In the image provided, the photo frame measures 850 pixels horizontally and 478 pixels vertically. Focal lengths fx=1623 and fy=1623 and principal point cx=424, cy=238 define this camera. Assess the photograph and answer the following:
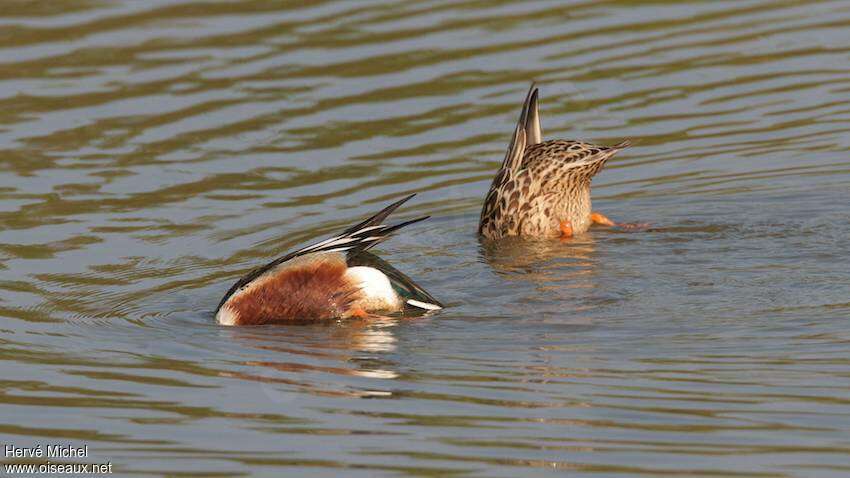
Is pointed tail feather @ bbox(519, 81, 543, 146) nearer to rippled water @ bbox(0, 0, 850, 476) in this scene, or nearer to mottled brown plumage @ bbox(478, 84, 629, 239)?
mottled brown plumage @ bbox(478, 84, 629, 239)

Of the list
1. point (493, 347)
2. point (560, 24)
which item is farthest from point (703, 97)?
point (493, 347)

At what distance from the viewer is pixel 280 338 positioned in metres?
7.45

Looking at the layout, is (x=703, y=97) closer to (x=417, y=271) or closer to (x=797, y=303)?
(x=417, y=271)

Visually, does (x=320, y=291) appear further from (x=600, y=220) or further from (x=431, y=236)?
(x=600, y=220)

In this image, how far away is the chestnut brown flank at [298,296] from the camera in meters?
7.74

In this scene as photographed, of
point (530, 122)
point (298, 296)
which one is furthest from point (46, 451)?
point (530, 122)

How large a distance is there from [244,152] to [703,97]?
11.0ft

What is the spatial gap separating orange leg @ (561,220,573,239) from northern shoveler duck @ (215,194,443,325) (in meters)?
2.23

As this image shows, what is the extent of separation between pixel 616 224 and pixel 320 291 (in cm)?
267

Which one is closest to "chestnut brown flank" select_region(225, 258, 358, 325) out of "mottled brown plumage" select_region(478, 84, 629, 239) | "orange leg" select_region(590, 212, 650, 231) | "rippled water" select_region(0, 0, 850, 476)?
"rippled water" select_region(0, 0, 850, 476)

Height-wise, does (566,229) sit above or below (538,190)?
below

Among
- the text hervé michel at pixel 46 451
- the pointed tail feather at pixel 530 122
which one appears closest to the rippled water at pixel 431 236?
the text hervé michel at pixel 46 451

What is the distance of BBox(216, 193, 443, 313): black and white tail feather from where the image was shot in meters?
7.53

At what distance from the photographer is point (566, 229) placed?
393 inches
